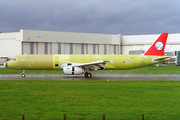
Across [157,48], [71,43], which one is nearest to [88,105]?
[157,48]

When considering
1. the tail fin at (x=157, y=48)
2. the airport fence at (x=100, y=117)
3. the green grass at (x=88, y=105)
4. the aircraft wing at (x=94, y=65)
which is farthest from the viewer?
the tail fin at (x=157, y=48)

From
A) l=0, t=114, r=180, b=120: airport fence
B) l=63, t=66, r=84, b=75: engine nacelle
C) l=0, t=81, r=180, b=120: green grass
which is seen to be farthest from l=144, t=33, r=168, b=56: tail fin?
l=0, t=114, r=180, b=120: airport fence

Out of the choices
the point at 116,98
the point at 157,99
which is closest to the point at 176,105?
the point at 157,99

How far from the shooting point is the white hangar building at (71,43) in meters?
84.4

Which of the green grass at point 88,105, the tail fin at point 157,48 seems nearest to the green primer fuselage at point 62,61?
the tail fin at point 157,48

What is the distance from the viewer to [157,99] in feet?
63.4

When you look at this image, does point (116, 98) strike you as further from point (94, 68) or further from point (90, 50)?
point (90, 50)

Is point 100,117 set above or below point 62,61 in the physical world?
below

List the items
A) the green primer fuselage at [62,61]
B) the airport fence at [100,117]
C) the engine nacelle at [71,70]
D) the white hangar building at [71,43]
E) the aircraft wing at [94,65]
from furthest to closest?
the white hangar building at [71,43] < the green primer fuselage at [62,61] < the aircraft wing at [94,65] < the engine nacelle at [71,70] < the airport fence at [100,117]

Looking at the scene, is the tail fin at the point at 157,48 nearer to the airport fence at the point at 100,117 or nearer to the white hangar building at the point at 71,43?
the airport fence at the point at 100,117

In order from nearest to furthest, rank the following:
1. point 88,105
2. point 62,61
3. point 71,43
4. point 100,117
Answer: point 100,117 < point 88,105 < point 62,61 < point 71,43

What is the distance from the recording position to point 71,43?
93875mm

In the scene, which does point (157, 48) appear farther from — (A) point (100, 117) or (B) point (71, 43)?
(B) point (71, 43)

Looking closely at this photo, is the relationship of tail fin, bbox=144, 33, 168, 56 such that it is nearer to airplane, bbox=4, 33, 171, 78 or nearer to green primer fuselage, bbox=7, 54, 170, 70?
airplane, bbox=4, 33, 171, 78
